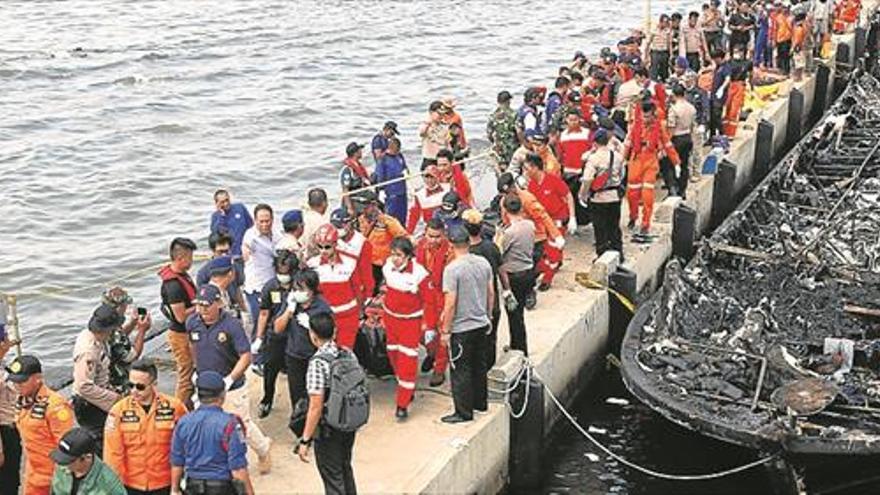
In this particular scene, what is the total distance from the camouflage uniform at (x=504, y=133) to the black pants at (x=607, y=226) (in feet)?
6.83

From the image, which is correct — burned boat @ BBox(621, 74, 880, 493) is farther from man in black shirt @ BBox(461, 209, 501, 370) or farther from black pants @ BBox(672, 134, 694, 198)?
man in black shirt @ BBox(461, 209, 501, 370)

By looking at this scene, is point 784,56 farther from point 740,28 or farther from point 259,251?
point 259,251

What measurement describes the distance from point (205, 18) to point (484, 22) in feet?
32.2

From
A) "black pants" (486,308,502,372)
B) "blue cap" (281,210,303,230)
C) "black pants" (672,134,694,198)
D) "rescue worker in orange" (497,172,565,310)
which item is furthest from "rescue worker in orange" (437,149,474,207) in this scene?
"black pants" (672,134,694,198)

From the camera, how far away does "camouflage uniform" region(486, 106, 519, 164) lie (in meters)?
13.5

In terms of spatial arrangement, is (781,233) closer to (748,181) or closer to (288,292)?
(748,181)

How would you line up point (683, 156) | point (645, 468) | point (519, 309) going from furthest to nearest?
point (683, 156) < point (645, 468) < point (519, 309)

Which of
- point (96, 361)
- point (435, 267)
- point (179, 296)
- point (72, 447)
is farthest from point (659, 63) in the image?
point (72, 447)

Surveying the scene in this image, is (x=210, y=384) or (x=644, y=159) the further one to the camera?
(x=644, y=159)

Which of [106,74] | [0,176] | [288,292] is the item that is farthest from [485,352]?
[106,74]

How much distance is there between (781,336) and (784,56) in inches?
451

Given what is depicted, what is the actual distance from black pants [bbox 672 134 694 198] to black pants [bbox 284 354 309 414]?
690 centimetres

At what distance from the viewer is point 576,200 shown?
1277 cm

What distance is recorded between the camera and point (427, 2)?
146ft
